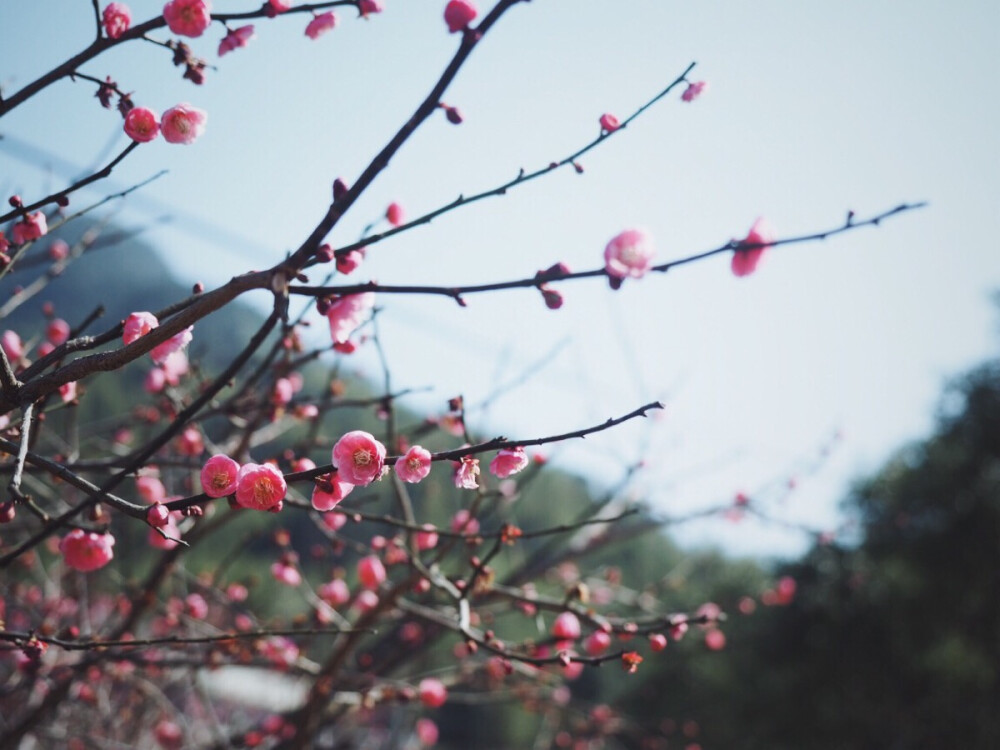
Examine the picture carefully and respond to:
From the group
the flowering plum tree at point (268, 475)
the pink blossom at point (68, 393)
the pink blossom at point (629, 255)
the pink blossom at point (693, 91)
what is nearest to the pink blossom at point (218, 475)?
the flowering plum tree at point (268, 475)

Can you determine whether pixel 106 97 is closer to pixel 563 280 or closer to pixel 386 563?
pixel 563 280

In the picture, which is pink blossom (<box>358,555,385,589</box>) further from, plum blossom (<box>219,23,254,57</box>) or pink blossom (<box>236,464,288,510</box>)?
plum blossom (<box>219,23,254,57</box>)

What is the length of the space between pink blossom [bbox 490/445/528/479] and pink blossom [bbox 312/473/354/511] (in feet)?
0.89

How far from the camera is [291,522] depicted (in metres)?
11.1

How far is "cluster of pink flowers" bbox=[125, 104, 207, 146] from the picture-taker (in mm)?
1271

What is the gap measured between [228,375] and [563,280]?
0.78 m

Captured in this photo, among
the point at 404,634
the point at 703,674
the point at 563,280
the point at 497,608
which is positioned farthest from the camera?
the point at 703,674

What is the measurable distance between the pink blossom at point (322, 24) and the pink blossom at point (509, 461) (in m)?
1.00

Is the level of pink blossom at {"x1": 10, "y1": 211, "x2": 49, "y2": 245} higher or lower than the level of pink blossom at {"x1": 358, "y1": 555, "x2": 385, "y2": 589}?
higher

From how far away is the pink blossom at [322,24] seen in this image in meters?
1.41

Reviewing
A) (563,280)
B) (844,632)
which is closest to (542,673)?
(563,280)

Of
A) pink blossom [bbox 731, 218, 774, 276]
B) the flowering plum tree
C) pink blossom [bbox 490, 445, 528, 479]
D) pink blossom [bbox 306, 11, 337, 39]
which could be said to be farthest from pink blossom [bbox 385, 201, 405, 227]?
pink blossom [bbox 731, 218, 774, 276]

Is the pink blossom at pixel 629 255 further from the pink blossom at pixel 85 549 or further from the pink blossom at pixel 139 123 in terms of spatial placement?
the pink blossom at pixel 85 549

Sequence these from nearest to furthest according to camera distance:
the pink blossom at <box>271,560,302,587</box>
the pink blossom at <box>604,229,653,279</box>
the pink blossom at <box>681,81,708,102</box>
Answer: the pink blossom at <box>604,229,653,279</box> < the pink blossom at <box>681,81,708,102</box> < the pink blossom at <box>271,560,302,587</box>
